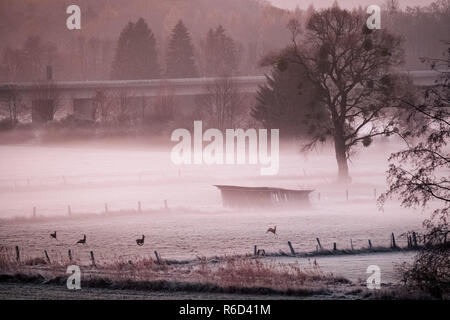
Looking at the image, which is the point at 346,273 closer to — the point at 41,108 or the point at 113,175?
the point at 113,175

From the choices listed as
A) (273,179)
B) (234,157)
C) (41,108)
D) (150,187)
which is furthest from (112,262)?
(41,108)

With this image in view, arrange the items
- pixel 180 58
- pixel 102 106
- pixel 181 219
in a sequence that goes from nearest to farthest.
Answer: pixel 181 219
pixel 102 106
pixel 180 58

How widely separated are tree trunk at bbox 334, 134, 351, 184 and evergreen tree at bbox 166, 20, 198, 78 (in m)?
49.3

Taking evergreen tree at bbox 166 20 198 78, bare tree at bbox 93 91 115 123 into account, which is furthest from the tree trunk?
evergreen tree at bbox 166 20 198 78

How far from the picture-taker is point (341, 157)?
172ft

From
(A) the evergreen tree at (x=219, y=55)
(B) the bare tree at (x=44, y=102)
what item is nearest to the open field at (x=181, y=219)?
(B) the bare tree at (x=44, y=102)

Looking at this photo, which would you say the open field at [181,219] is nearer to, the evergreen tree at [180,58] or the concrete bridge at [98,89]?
the concrete bridge at [98,89]

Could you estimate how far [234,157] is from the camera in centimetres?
6962

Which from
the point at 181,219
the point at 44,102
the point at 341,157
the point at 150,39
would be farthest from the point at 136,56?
the point at 181,219

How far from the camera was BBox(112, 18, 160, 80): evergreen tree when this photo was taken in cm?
9381

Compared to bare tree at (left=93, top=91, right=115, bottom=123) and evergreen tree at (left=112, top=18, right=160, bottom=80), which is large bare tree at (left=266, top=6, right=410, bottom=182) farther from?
evergreen tree at (left=112, top=18, right=160, bottom=80)

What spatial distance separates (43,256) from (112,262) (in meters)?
3.95

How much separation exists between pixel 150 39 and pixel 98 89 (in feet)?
50.5

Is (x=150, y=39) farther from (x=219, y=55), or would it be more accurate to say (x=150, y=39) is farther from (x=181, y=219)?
(x=181, y=219)
